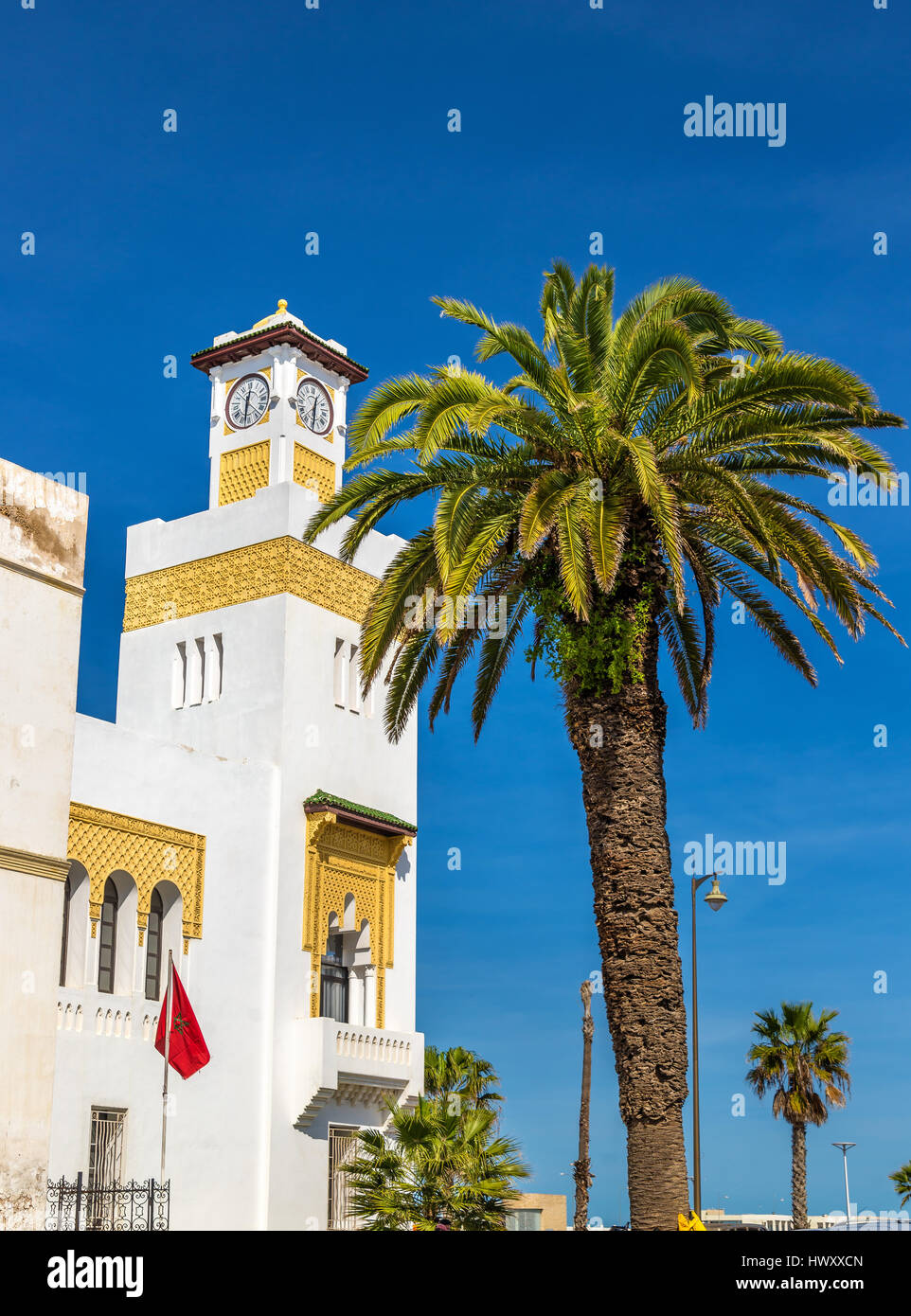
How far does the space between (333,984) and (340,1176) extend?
3.61 metres

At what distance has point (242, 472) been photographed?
105 feet

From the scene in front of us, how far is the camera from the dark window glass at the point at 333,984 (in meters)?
29.1

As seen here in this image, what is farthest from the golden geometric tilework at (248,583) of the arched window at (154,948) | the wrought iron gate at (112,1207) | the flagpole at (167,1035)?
the wrought iron gate at (112,1207)

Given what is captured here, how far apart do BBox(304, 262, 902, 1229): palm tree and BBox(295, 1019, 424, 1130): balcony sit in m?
10.9

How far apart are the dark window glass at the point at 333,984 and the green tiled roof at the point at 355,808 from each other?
250cm

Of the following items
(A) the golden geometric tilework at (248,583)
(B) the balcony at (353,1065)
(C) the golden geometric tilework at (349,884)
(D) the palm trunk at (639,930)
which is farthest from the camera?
(A) the golden geometric tilework at (248,583)

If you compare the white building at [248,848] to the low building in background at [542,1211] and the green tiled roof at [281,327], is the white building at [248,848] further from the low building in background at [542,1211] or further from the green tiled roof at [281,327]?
the low building in background at [542,1211]

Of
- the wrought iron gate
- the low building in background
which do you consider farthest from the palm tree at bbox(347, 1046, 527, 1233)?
the low building in background

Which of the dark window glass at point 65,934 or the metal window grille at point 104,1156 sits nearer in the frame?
the metal window grille at point 104,1156

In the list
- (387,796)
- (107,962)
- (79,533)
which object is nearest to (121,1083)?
(107,962)

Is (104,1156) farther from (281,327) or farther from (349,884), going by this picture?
(281,327)

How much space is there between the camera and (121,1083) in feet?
78.8
